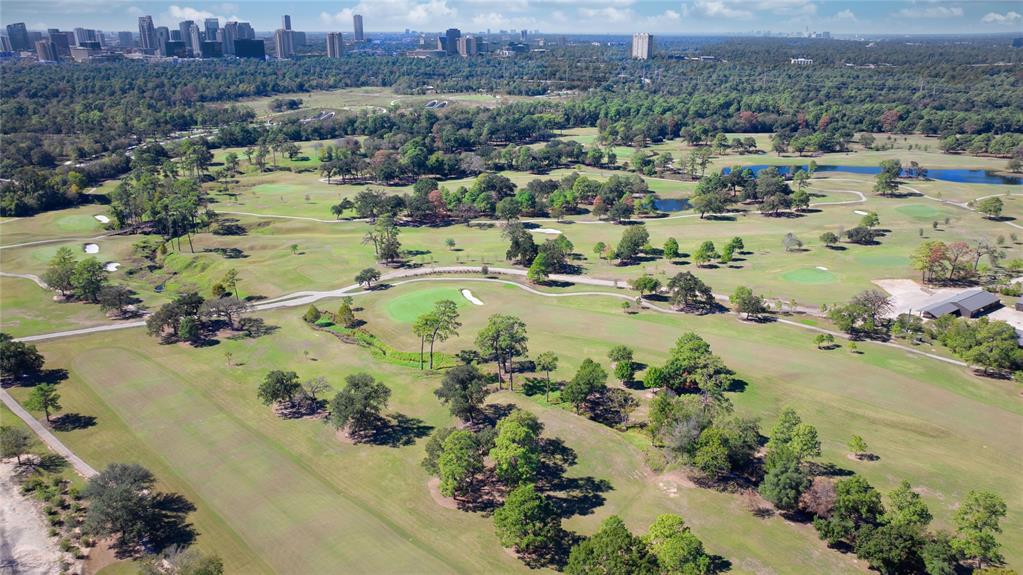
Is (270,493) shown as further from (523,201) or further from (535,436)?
(523,201)

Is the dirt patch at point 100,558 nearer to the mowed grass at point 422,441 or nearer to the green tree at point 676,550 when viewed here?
the mowed grass at point 422,441

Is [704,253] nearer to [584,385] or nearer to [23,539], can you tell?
[584,385]

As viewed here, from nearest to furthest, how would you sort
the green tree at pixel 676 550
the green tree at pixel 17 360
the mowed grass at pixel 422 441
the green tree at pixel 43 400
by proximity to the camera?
the green tree at pixel 676 550 → the mowed grass at pixel 422 441 → the green tree at pixel 43 400 → the green tree at pixel 17 360

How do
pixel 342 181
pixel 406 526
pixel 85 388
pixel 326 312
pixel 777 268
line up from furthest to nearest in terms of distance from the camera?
1. pixel 342 181
2. pixel 777 268
3. pixel 326 312
4. pixel 85 388
5. pixel 406 526

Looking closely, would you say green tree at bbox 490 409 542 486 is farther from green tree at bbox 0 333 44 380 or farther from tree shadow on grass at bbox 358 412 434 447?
green tree at bbox 0 333 44 380

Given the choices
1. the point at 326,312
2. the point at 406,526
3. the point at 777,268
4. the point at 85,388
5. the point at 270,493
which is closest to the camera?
the point at 406,526

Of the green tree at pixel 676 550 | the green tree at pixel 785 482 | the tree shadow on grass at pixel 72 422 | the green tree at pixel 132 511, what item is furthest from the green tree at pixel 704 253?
the tree shadow on grass at pixel 72 422

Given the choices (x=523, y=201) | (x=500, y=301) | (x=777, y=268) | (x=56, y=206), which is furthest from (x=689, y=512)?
(x=56, y=206)
